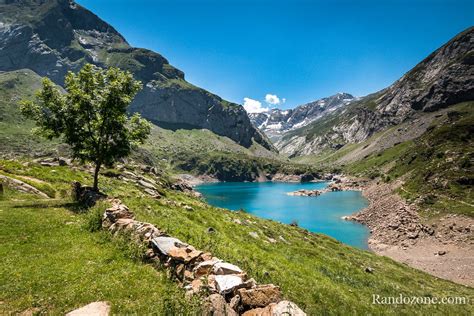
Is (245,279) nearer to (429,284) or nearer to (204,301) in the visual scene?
(204,301)

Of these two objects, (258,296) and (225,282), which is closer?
(258,296)

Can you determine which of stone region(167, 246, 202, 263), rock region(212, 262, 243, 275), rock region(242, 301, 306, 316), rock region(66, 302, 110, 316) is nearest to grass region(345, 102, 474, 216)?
rock region(212, 262, 243, 275)

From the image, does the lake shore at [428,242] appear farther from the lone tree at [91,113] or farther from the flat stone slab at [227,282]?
the lone tree at [91,113]

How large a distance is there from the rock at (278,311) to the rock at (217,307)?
71 cm

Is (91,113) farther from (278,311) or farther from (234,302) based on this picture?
(278,311)

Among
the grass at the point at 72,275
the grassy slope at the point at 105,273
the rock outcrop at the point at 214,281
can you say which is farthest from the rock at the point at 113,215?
the rock outcrop at the point at 214,281

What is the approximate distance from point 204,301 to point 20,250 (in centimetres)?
1189

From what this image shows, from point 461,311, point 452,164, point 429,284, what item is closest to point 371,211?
point 452,164

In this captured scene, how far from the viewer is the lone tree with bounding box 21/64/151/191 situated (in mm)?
26266

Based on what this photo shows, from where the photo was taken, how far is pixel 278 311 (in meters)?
9.29

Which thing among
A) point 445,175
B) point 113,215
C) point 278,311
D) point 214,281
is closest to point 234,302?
point 214,281

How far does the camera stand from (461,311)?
23734 mm

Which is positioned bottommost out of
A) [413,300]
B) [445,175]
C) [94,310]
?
[413,300]

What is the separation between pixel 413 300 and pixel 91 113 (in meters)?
33.7
